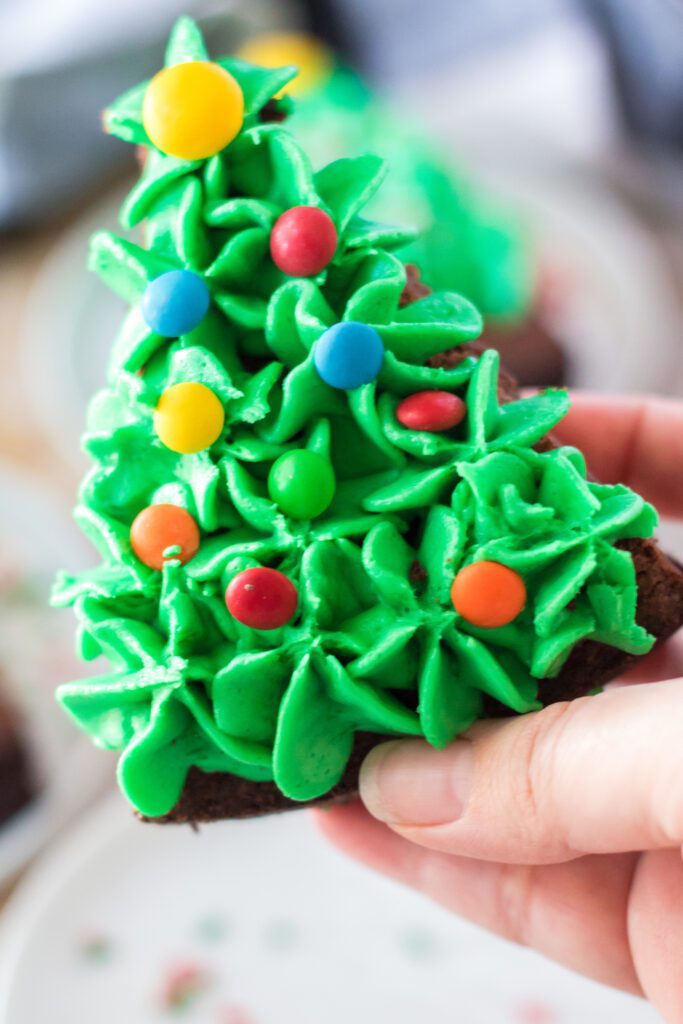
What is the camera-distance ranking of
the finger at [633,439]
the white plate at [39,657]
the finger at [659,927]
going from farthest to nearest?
the white plate at [39,657]
the finger at [633,439]
the finger at [659,927]

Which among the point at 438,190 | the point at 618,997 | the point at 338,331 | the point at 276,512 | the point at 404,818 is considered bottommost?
the point at 618,997

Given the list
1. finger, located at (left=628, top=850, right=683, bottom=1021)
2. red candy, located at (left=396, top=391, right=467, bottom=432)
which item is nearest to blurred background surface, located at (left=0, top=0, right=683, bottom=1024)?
finger, located at (left=628, top=850, right=683, bottom=1021)

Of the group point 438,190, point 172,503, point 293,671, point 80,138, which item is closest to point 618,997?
point 293,671

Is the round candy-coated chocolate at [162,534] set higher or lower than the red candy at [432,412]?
higher

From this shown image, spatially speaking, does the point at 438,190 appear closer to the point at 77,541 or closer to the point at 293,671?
the point at 77,541

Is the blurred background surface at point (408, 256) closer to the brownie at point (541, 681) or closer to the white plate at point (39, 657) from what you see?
the white plate at point (39, 657)

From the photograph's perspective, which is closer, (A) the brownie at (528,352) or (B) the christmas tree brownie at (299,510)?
(B) the christmas tree brownie at (299,510)

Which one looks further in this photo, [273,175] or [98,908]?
[98,908]

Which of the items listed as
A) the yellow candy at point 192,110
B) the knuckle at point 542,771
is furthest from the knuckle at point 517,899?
the yellow candy at point 192,110
